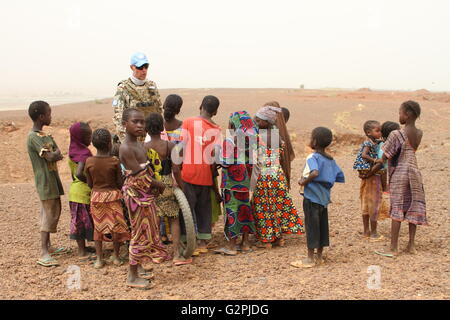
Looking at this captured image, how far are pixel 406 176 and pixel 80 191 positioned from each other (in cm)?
381

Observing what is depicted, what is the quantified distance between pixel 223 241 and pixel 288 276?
5.41ft

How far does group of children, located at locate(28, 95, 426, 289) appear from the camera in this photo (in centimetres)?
471

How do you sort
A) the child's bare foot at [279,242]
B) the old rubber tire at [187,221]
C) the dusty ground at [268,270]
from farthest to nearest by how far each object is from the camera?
1. the child's bare foot at [279,242]
2. the old rubber tire at [187,221]
3. the dusty ground at [268,270]

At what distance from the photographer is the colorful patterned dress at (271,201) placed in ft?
18.8

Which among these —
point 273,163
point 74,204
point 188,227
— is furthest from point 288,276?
point 74,204

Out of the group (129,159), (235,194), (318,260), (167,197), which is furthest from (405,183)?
(129,159)

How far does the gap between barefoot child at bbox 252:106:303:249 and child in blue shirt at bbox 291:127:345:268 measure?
76 cm

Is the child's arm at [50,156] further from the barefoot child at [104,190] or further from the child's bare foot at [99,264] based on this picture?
the child's bare foot at [99,264]

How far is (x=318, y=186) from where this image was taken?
498 cm

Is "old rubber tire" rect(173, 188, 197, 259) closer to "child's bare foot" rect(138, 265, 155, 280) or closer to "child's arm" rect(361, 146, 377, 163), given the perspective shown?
"child's bare foot" rect(138, 265, 155, 280)

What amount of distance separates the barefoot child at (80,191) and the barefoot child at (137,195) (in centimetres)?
95

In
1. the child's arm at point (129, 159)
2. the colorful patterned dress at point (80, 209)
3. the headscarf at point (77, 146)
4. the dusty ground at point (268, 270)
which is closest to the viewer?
the dusty ground at point (268, 270)

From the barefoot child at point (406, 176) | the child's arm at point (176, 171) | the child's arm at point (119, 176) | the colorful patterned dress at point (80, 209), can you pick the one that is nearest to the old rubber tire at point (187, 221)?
the child's arm at point (176, 171)

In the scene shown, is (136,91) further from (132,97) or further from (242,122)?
(242,122)
